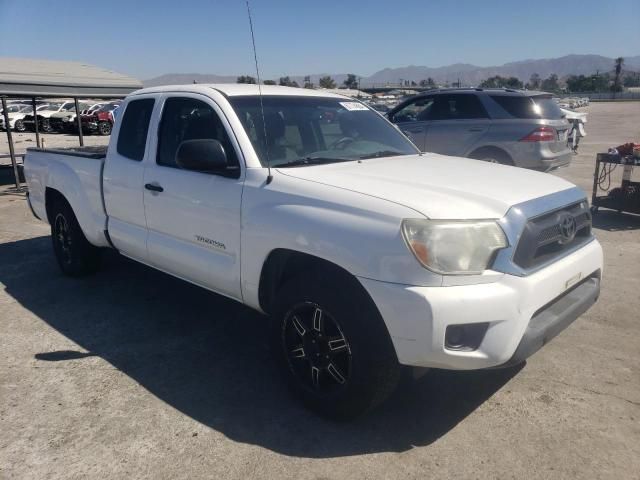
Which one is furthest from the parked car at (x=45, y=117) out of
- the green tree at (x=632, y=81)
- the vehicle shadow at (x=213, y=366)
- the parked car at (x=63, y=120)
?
the green tree at (x=632, y=81)

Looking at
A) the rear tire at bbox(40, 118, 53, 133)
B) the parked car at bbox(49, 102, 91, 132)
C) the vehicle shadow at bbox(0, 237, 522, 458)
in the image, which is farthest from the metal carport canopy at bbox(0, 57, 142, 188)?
the rear tire at bbox(40, 118, 53, 133)

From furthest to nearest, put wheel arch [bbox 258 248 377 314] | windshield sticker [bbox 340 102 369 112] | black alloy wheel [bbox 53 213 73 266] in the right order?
black alloy wheel [bbox 53 213 73 266] → windshield sticker [bbox 340 102 369 112] → wheel arch [bbox 258 248 377 314]

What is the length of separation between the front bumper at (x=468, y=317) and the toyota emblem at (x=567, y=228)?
1.33ft

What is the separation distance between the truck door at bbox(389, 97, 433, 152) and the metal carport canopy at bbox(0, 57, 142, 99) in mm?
6225

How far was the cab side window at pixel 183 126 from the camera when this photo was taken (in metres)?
3.89

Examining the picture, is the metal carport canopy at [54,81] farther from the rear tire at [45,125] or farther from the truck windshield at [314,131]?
the rear tire at [45,125]

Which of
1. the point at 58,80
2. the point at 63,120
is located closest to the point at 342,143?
the point at 58,80

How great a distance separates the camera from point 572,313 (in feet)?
10.2

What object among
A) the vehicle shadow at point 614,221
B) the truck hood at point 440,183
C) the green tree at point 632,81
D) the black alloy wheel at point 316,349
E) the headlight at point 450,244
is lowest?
the vehicle shadow at point 614,221

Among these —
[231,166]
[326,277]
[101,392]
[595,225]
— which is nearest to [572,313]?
[326,277]

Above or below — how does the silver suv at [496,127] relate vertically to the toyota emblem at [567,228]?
above

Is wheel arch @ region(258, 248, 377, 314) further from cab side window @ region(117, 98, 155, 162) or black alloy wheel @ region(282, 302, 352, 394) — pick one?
cab side window @ region(117, 98, 155, 162)

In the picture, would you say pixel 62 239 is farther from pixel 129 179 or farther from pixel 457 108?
pixel 457 108

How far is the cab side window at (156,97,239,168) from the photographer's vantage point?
389cm
